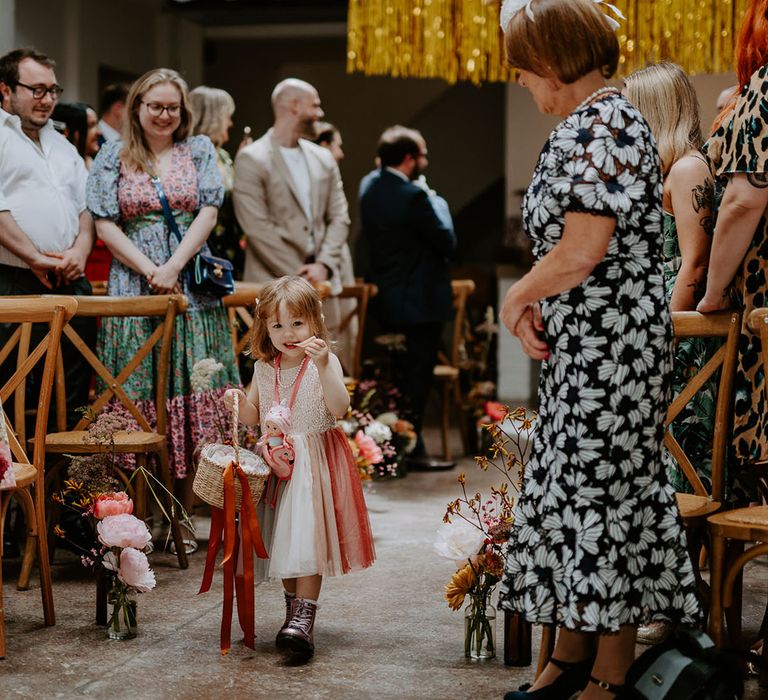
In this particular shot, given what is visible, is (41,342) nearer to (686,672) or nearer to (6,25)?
(686,672)

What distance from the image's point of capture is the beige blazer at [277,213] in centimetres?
602

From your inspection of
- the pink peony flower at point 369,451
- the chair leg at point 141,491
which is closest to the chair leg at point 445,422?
the pink peony flower at point 369,451

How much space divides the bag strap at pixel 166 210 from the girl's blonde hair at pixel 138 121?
0.05 meters

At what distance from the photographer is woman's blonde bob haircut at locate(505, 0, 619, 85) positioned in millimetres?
2596

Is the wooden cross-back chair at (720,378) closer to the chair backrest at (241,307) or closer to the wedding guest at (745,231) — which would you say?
the wedding guest at (745,231)

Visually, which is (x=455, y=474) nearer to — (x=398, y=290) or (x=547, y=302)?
(x=398, y=290)

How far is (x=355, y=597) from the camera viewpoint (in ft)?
13.2

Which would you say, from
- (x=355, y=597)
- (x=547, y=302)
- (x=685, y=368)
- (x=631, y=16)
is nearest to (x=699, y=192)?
(x=685, y=368)

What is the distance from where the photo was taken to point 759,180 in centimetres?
309

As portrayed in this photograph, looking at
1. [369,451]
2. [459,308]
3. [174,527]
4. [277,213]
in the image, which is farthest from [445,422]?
[174,527]

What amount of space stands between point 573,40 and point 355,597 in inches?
82.1

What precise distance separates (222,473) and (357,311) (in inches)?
135

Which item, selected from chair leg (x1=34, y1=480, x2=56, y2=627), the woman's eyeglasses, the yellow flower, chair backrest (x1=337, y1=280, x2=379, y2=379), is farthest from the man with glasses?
the yellow flower

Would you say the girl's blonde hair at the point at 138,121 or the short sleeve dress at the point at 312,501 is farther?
the girl's blonde hair at the point at 138,121
